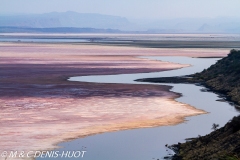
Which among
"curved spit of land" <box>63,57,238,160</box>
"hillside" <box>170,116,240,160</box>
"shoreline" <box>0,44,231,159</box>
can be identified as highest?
"hillside" <box>170,116,240,160</box>

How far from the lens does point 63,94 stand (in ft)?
96.6

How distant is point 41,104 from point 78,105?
1.68m

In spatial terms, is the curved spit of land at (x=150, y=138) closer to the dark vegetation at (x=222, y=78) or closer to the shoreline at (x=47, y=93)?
the shoreline at (x=47, y=93)

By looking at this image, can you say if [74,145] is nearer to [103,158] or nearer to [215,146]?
[103,158]

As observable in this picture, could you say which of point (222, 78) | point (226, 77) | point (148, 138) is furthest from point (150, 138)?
point (222, 78)

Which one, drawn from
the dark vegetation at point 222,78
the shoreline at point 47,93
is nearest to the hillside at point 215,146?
the shoreline at point 47,93

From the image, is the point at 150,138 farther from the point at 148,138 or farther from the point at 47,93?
the point at 47,93

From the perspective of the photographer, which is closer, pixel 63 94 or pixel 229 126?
pixel 229 126

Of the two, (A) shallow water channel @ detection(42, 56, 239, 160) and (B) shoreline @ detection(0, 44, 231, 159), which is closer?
(A) shallow water channel @ detection(42, 56, 239, 160)

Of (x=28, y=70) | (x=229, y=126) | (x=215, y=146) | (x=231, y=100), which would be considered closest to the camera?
(x=215, y=146)

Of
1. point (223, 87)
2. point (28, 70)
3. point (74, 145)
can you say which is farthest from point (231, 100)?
Answer: point (28, 70)

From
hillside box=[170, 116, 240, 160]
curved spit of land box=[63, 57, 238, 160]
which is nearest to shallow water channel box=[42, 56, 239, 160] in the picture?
curved spit of land box=[63, 57, 238, 160]

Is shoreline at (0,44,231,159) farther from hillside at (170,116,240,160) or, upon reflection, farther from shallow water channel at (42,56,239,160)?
hillside at (170,116,240,160)

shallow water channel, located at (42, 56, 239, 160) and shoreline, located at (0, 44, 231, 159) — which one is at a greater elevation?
shallow water channel, located at (42, 56, 239, 160)
